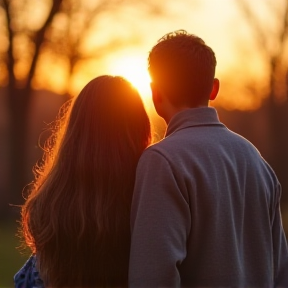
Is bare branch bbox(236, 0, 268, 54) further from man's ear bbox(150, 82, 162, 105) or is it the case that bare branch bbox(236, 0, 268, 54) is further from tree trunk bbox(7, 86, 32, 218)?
man's ear bbox(150, 82, 162, 105)

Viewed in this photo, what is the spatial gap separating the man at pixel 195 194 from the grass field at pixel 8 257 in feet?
17.5

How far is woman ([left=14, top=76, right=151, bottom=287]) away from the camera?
2980 millimetres

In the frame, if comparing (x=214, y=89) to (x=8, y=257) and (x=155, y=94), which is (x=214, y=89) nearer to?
(x=155, y=94)

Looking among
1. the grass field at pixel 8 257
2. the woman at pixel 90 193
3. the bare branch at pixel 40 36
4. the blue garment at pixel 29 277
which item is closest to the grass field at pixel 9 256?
the grass field at pixel 8 257

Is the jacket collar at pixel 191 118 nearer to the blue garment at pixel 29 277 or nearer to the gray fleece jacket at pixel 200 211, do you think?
the gray fleece jacket at pixel 200 211

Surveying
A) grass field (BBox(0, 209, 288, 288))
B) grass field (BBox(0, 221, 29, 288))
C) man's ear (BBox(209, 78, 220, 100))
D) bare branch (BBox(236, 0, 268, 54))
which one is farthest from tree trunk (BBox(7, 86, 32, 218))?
man's ear (BBox(209, 78, 220, 100))

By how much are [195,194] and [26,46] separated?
18.5m

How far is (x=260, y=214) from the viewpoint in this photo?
2859mm

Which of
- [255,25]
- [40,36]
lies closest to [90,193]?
[40,36]

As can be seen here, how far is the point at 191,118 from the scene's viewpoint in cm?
281

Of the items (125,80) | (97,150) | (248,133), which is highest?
(125,80)

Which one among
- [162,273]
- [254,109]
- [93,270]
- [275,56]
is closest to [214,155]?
[162,273]

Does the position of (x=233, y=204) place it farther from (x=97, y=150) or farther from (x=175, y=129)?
(x=97, y=150)

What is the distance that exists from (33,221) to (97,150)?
1.22 feet
